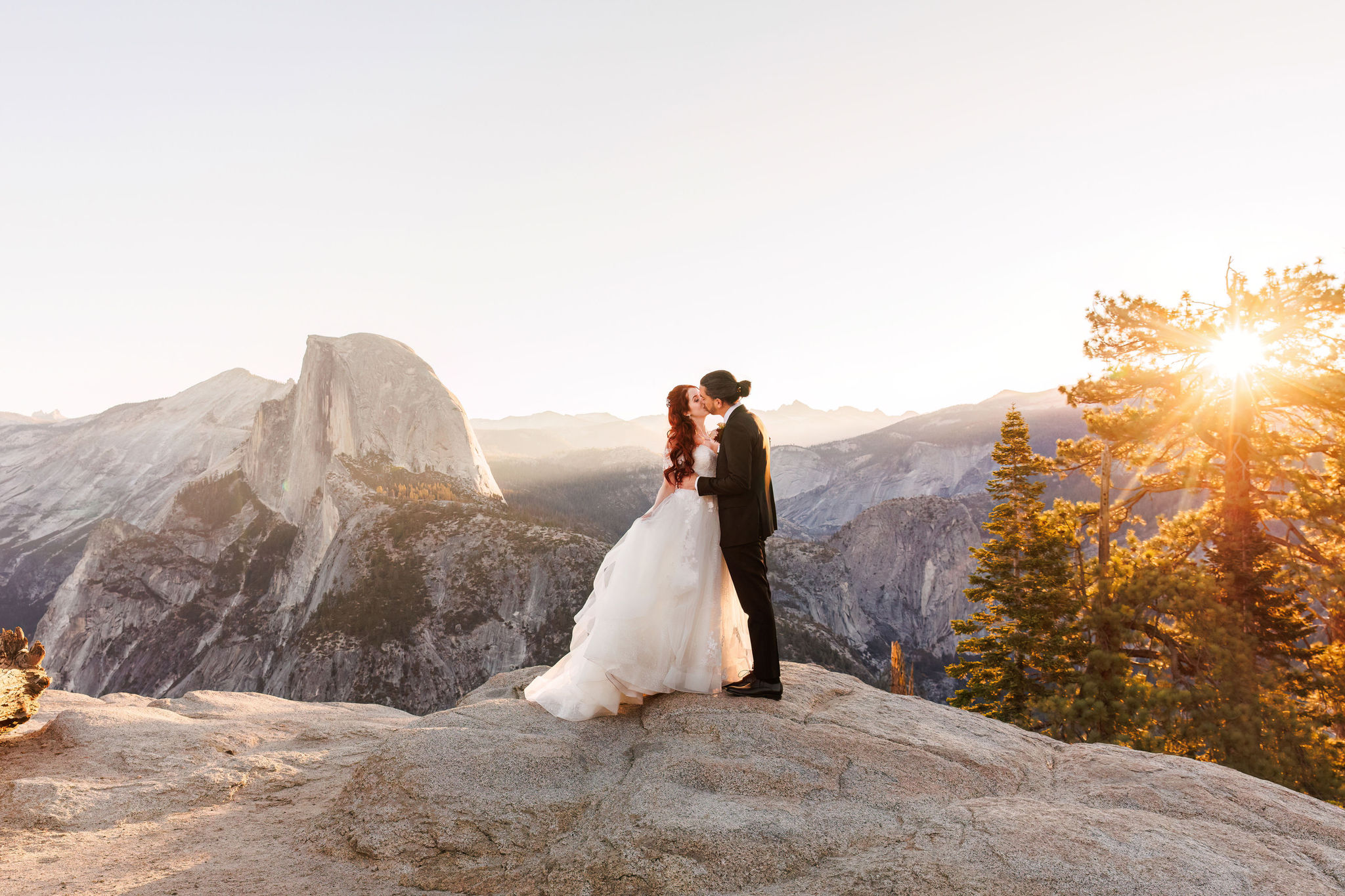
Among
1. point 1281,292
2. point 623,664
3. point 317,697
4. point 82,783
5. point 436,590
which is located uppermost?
point 1281,292

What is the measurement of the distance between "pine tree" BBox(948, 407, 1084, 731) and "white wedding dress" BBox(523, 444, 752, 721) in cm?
1448

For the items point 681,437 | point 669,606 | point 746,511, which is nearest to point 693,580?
point 669,606

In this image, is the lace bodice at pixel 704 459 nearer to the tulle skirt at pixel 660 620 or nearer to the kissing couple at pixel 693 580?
the kissing couple at pixel 693 580

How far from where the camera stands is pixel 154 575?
47000 millimetres

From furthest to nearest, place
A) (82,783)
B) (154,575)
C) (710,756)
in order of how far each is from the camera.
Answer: (154,575) → (82,783) → (710,756)

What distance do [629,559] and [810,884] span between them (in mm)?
3492

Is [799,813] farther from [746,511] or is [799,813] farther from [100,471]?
[100,471]

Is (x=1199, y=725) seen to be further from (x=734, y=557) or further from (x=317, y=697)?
(x=317, y=697)

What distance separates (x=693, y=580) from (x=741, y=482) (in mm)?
1159

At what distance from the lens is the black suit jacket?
6.14 meters

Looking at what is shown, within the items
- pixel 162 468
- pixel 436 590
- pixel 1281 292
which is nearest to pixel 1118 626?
pixel 1281 292

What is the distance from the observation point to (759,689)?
638 centimetres

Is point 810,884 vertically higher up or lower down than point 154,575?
higher up

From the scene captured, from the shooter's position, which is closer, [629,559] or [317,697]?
[629,559]
